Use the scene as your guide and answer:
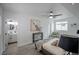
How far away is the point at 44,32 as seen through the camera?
6.20 feet

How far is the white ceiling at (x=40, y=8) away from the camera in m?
1.78

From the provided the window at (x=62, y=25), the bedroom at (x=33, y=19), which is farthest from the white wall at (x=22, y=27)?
the window at (x=62, y=25)

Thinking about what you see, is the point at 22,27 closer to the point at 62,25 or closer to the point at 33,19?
the point at 33,19

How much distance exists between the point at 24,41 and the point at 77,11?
1179mm

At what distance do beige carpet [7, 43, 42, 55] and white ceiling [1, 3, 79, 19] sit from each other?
65 cm

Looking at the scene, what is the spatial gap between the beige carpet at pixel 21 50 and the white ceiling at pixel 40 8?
2.14 ft

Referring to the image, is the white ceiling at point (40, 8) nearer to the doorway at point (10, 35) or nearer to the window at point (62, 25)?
the window at point (62, 25)

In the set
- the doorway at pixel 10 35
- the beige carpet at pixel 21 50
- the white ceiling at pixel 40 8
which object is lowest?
the beige carpet at pixel 21 50

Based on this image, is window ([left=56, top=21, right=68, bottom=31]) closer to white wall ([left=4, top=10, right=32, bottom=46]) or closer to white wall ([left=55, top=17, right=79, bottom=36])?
white wall ([left=55, top=17, right=79, bottom=36])

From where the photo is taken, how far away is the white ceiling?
5.84ft

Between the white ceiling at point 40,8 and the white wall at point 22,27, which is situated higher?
the white ceiling at point 40,8

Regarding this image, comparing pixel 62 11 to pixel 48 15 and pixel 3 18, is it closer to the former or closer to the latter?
pixel 48 15

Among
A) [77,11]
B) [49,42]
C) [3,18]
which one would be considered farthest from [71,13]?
[3,18]

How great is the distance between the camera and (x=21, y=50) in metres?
1.83
